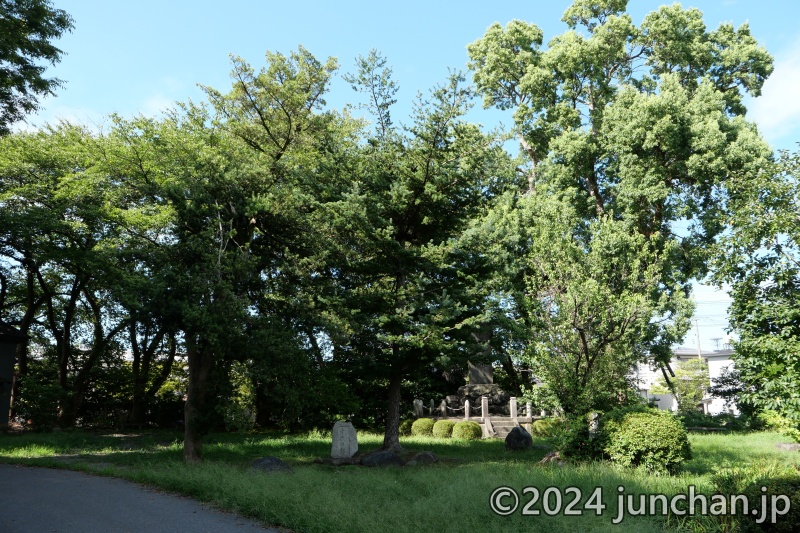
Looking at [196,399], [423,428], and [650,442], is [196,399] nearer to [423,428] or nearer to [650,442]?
[423,428]

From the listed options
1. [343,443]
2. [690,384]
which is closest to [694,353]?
[690,384]

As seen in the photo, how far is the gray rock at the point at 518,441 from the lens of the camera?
59.1 ft

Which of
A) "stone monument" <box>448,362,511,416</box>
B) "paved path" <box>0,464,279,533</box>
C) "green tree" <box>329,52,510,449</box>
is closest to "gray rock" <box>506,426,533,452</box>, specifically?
"green tree" <box>329,52,510,449</box>

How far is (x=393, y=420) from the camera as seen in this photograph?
17344 millimetres

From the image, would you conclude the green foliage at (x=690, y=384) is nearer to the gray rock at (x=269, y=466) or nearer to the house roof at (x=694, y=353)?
the house roof at (x=694, y=353)

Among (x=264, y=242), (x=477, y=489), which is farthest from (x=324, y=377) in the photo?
(x=477, y=489)

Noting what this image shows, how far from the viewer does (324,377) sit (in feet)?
54.4

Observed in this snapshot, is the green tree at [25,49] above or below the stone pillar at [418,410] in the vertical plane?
above

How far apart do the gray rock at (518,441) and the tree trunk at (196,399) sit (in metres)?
9.48

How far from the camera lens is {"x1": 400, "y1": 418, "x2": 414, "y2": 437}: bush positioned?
24.5 meters

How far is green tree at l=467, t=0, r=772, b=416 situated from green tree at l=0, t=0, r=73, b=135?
16943 mm

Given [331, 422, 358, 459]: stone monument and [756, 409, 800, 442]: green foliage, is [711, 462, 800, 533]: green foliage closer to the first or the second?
[756, 409, 800, 442]: green foliage

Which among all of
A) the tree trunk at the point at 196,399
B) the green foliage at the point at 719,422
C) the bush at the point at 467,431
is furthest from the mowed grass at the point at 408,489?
the green foliage at the point at 719,422

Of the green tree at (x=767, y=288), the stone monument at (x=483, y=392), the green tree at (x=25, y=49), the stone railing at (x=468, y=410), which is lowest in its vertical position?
the stone railing at (x=468, y=410)
